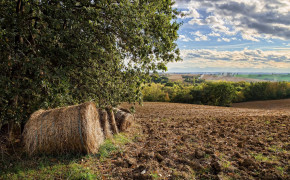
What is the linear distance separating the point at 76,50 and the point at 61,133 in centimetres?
309

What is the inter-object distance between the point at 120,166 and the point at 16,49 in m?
5.38

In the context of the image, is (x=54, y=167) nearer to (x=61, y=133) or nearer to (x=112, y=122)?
(x=61, y=133)

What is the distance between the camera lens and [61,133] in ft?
20.4

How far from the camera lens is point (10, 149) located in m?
6.77

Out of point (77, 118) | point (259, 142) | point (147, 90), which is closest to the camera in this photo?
point (77, 118)

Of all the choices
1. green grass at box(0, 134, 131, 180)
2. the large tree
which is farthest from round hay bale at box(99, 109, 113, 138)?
green grass at box(0, 134, 131, 180)

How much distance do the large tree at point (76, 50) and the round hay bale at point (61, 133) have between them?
754mm

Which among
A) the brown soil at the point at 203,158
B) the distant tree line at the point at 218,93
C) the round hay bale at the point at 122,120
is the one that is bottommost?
the distant tree line at the point at 218,93

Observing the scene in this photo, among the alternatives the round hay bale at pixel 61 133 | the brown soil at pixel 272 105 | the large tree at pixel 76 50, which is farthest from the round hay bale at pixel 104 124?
the brown soil at pixel 272 105

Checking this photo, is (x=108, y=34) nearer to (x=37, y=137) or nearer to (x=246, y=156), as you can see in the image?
(x=37, y=137)

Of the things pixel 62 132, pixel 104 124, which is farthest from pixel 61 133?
pixel 104 124

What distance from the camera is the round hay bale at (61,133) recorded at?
20.3ft

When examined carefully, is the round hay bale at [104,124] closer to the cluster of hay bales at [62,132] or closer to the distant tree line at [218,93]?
the cluster of hay bales at [62,132]

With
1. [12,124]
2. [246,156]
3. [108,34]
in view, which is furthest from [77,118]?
[246,156]
